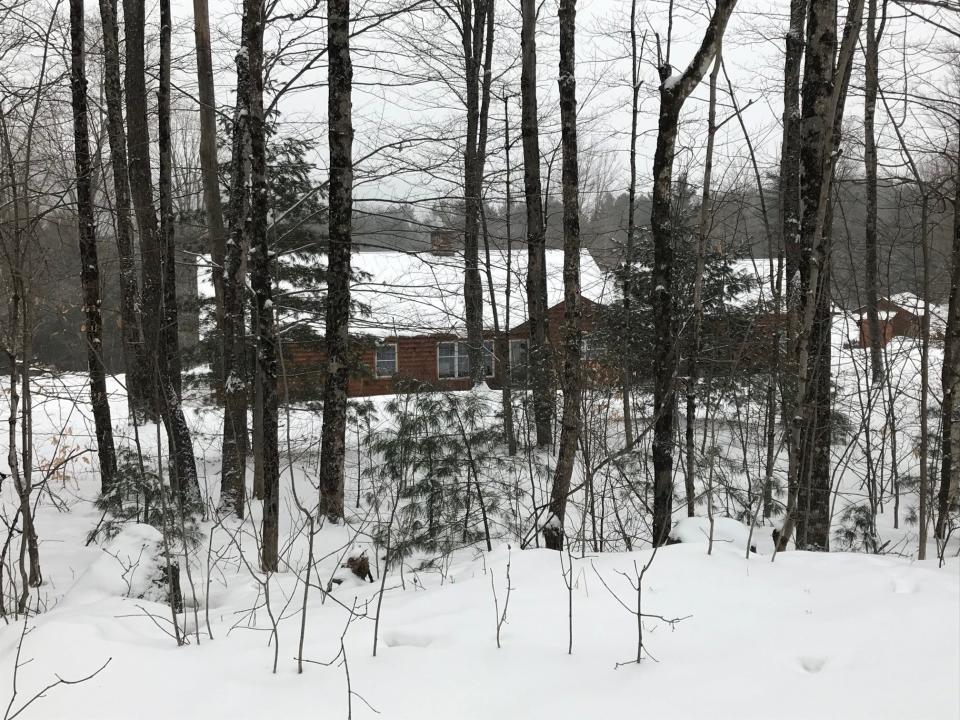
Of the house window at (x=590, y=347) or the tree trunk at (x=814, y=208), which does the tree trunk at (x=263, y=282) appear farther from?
the house window at (x=590, y=347)

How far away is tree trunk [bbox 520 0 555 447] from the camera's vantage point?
1025 centimetres

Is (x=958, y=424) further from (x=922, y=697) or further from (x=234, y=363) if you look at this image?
(x=234, y=363)

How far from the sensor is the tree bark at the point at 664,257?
16.2 ft

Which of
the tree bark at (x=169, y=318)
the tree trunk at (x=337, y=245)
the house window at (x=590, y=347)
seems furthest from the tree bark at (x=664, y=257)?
the house window at (x=590, y=347)

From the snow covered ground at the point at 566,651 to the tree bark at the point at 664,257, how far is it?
1.32m

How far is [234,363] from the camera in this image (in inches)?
336

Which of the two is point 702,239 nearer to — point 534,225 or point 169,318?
point 534,225

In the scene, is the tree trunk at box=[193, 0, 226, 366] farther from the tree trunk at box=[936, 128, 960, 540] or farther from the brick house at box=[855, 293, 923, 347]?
the tree trunk at box=[936, 128, 960, 540]

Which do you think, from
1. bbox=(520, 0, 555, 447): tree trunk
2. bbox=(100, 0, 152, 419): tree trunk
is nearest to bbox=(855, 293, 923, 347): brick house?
bbox=(520, 0, 555, 447): tree trunk

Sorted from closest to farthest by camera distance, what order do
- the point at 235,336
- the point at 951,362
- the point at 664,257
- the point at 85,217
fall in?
the point at 664,257 < the point at 951,362 < the point at 85,217 < the point at 235,336

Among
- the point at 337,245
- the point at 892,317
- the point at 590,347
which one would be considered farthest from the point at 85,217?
the point at 892,317

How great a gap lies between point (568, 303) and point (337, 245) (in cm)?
235

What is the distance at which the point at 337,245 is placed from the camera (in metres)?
6.40

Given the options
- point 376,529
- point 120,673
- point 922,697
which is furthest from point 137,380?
point 922,697
